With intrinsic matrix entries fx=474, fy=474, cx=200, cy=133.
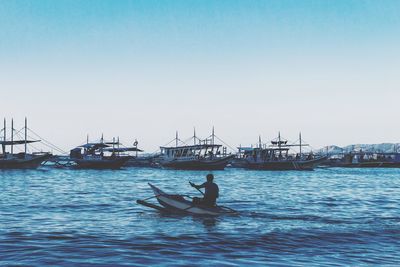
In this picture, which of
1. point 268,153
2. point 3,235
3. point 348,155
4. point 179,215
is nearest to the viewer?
point 3,235

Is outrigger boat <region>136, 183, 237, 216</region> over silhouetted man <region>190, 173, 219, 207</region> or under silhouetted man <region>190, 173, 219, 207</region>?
under

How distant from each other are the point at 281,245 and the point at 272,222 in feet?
14.4

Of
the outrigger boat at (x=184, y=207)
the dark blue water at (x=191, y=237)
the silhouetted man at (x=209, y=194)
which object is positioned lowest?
the dark blue water at (x=191, y=237)

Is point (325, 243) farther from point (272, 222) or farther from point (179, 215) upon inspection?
point (179, 215)

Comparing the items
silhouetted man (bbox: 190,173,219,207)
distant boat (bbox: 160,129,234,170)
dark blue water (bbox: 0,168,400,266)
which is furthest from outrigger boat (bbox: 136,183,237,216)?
distant boat (bbox: 160,129,234,170)

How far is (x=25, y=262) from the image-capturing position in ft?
32.8

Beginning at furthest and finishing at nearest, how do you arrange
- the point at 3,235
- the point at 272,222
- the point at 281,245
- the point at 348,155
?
the point at 348,155
the point at 272,222
the point at 3,235
the point at 281,245

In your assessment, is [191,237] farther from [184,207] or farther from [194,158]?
[194,158]

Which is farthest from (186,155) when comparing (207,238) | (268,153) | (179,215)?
(207,238)

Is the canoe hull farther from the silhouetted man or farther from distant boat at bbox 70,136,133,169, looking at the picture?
distant boat at bbox 70,136,133,169

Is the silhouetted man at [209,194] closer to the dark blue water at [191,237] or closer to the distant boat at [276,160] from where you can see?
the dark blue water at [191,237]

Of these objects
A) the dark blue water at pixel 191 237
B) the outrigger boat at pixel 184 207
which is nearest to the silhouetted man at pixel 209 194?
the outrigger boat at pixel 184 207

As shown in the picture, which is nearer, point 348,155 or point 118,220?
point 118,220

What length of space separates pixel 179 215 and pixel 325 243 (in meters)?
6.78
